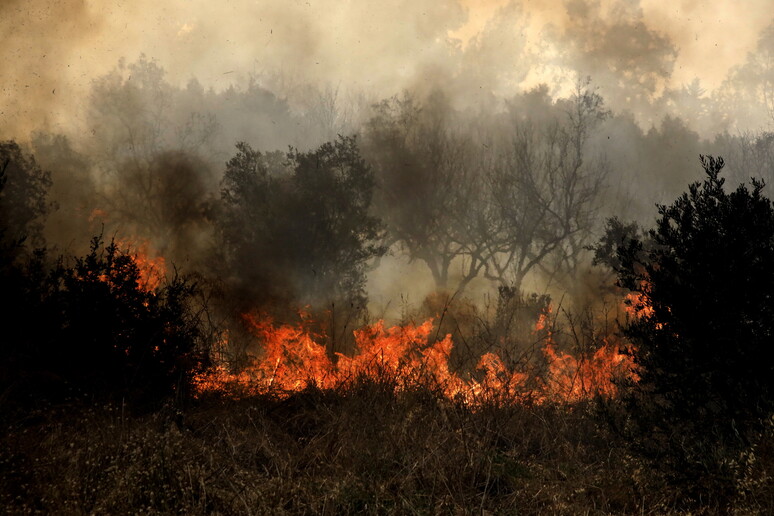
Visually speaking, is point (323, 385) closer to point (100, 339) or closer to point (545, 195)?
point (100, 339)

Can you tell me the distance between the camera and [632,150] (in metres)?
36.8

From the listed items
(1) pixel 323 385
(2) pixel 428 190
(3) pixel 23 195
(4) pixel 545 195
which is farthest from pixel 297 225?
(4) pixel 545 195

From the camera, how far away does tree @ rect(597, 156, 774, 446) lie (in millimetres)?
6762

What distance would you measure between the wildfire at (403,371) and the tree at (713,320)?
0.67m

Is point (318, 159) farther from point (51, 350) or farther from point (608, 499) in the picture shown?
point (608, 499)

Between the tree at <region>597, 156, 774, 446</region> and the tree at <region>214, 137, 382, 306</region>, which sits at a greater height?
the tree at <region>214, 137, 382, 306</region>

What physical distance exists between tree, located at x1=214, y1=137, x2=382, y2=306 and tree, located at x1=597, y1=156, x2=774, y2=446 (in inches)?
498

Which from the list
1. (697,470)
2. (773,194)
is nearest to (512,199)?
(773,194)

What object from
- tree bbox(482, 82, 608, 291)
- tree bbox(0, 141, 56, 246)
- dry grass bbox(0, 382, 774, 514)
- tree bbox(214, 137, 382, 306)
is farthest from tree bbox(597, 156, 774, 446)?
tree bbox(482, 82, 608, 291)

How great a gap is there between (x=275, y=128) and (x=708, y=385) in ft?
89.1

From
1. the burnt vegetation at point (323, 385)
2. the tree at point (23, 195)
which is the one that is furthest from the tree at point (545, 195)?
the tree at point (23, 195)

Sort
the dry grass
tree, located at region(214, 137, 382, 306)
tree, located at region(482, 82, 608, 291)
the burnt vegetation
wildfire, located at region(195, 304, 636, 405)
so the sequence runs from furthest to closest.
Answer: tree, located at region(482, 82, 608, 291), tree, located at region(214, 137, 382, 306), wildfire, located at region(195, 304, 636, 405), the burnt vegetation, the dry grass

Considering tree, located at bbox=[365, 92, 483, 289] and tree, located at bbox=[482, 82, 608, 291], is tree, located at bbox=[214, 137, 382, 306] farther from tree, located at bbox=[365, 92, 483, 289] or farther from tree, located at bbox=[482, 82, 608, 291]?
tree, located at bbox=[482, 82, 608, 291]

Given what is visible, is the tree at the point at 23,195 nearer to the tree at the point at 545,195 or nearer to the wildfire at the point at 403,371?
the wildfire at the point at 403,371
